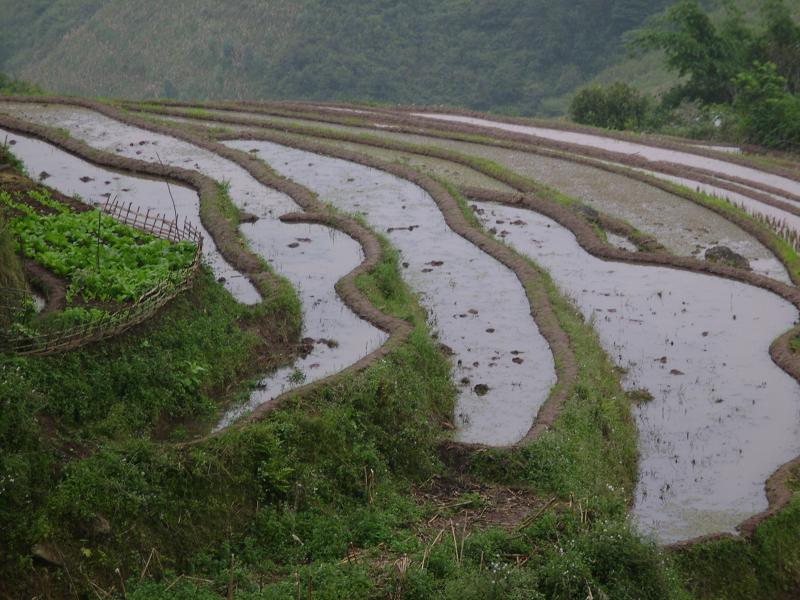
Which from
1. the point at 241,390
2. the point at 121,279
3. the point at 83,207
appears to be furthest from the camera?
the point at 83,207

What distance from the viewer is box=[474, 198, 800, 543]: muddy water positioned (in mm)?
9906

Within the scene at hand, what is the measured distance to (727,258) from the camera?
15070mm

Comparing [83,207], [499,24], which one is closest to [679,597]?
[83,207]

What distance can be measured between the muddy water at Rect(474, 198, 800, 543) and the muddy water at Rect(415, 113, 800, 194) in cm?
663

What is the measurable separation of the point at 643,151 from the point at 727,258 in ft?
26.8

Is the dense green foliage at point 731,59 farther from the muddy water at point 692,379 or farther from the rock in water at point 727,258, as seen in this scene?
the muddy water at point 692,379

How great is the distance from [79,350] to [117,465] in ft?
6.09

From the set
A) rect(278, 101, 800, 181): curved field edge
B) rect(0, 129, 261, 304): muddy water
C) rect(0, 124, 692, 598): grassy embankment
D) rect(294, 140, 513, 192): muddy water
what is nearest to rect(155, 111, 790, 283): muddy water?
rect(294, 140, 513, 192): muddy water

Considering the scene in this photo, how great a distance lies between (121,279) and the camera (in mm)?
11188

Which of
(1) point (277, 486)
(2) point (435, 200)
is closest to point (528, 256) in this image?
(2) point (435, 200)

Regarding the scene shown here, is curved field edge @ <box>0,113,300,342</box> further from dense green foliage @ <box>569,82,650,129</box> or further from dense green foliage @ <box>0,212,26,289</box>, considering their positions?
dense green foliage @ <box>569,82,650,129</box>

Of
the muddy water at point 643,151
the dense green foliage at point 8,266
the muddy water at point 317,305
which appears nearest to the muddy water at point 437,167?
the muddy water at point 643,151

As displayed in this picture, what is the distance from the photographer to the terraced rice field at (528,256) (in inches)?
422

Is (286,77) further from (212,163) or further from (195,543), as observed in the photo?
(195,543)
